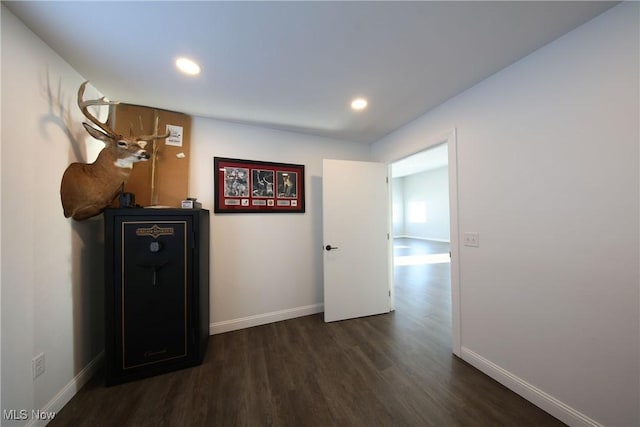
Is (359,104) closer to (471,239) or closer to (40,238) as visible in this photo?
(471,239)

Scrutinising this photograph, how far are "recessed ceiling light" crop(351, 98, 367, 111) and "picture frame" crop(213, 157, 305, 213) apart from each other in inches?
39.1

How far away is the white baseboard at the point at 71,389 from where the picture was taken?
1275 millimetres

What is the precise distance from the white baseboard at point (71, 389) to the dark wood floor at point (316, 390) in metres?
0.04

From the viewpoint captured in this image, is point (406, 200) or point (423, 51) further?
point (406, 200)

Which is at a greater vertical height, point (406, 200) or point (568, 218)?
point (406, 200)

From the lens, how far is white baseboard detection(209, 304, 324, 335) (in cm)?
234

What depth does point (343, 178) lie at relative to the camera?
2.66m

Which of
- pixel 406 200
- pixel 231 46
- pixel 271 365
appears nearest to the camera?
pixel 231 46

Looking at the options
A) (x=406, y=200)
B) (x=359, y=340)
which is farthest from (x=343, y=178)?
(x=406, y=200)

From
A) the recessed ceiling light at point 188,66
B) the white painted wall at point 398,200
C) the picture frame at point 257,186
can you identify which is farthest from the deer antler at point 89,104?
the white painted wall at point 398,200

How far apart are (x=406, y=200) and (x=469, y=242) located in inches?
340

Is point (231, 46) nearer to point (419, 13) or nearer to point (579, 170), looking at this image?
point (419, 13)

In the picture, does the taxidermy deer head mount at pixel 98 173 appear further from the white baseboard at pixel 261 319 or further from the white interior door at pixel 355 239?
the white interior door at pixel 355 239

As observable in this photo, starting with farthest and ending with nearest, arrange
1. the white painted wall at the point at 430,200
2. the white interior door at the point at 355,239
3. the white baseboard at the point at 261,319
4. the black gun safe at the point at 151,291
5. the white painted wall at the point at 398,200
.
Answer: the white painted wall at the point at 398,200 → the white painted wall at the point at 430,200 → the white interior door at the point at 355,239 → the white baseboard at the point at 261,319 → the black gun safe at the point at 151,291
